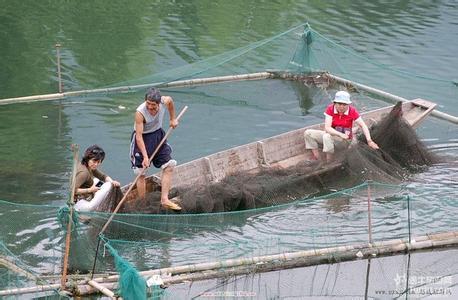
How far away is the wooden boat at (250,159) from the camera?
973cm

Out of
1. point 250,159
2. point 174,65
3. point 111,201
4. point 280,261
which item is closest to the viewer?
point 280,261

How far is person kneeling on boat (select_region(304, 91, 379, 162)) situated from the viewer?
10570mm

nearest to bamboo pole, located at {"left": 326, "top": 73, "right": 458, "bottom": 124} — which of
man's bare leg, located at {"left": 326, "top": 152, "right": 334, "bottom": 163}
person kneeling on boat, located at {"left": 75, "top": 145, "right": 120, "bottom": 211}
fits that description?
man's bare leg, located at {"left": 326, "top": 152, "right": 334, "bottom": 163}

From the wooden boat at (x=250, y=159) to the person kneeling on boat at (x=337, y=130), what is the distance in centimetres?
20

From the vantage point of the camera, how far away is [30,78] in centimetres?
1467

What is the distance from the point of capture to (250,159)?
10.5 metres

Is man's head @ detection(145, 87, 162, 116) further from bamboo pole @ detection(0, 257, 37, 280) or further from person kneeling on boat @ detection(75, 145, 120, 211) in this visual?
bamboo pole @ detection(0, 257, 37, 280)

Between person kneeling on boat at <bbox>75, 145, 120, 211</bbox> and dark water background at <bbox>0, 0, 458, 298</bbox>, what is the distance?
102cm

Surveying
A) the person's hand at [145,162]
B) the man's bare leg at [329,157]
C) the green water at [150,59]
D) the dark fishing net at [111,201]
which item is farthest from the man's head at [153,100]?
the man's bare leg at [329,157]

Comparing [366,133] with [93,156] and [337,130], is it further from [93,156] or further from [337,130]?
[93,156]

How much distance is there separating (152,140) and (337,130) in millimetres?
2480

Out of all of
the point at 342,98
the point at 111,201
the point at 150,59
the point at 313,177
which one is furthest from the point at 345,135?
the point at 150,59

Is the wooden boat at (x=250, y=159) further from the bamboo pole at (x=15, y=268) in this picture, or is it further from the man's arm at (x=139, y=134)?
the bamboo pole at (x=15, y=268)

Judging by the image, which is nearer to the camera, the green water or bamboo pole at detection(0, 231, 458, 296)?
bamboo pole at detection(0, 231, 458, 296)
